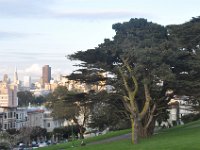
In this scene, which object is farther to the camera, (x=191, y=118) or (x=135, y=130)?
(x=191, y=118)

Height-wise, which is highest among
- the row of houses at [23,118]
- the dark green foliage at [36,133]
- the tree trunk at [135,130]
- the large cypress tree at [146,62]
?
the large cypress tree at [146,62]

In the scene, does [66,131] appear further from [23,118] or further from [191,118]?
[191,118]

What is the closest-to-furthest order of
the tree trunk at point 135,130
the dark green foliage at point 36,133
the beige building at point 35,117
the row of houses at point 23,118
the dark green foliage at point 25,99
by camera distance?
the tree trunk at point 135,130, the dark green foliage at point 36,133, the row of houses at point 23,118, the beige building at point 35,117, the dark green foliage at point 25,99

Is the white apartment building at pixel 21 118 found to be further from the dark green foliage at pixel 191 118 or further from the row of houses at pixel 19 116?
the dark green foliage at pixel 191 118

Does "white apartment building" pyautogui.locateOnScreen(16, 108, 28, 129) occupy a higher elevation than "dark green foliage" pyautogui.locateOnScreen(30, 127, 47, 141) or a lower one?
higher

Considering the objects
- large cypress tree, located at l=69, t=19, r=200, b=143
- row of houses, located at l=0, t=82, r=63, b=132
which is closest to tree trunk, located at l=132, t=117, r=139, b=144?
large cypress tree, located at l=69, t=19, r=200, b=143

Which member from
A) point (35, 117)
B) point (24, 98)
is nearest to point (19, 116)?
point (35, 117)

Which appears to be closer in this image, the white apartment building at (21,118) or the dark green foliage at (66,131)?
the dark green foliage at (66,131)

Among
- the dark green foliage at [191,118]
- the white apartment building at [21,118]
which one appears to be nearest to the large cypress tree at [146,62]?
the dark green foliage at [191,118]

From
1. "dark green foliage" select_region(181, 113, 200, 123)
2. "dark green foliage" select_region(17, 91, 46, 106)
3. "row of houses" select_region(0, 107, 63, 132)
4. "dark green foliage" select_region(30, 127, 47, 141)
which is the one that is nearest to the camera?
"dark green foliage" select_region(181, 113, 200, 123)

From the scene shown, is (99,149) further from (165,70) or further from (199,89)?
(199,89)

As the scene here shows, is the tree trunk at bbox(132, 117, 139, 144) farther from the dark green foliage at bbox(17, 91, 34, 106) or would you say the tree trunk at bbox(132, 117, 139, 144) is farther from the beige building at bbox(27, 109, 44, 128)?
the dark green foliage at bbox(17, 91, 34, 106)

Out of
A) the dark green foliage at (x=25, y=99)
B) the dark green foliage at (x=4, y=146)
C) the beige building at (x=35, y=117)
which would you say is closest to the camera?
the dark green foliage at (x=4, y=146)

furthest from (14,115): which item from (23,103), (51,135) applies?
(23,103)
